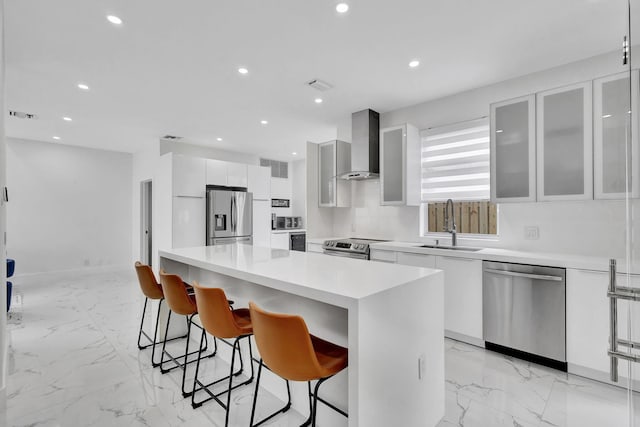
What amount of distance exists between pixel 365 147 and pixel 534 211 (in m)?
2.03

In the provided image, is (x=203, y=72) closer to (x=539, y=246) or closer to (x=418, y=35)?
(x=418, y=35)

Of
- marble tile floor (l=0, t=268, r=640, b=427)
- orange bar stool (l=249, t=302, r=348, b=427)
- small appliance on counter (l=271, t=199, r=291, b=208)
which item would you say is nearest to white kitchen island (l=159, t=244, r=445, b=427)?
orange bar stool (l=249, t=302, r=348, b=427)

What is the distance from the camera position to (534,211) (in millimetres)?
2984

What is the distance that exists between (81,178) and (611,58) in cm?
837

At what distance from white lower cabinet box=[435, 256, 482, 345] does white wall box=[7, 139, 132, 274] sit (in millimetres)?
6838

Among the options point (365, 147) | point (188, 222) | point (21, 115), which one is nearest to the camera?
point (365, 147)

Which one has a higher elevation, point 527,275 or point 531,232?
point 531,232

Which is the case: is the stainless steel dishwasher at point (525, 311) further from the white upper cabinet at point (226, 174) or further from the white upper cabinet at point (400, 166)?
the white upper cabinet at point (226, 174)

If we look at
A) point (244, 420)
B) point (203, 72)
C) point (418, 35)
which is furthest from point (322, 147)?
point (244, 420)

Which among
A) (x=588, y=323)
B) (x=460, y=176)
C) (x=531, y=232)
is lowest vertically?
(x=588, y=323)

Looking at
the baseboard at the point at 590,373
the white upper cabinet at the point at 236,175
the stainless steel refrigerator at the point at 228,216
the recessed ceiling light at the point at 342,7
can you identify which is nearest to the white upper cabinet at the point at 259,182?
the white upper cabinet at the point at 236,175

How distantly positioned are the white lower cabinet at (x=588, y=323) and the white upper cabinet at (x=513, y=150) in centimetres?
76

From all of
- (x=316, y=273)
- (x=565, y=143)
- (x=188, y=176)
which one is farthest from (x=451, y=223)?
(x=188, y=176)

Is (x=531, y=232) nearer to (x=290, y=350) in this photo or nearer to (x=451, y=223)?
(x=451, y=223)
